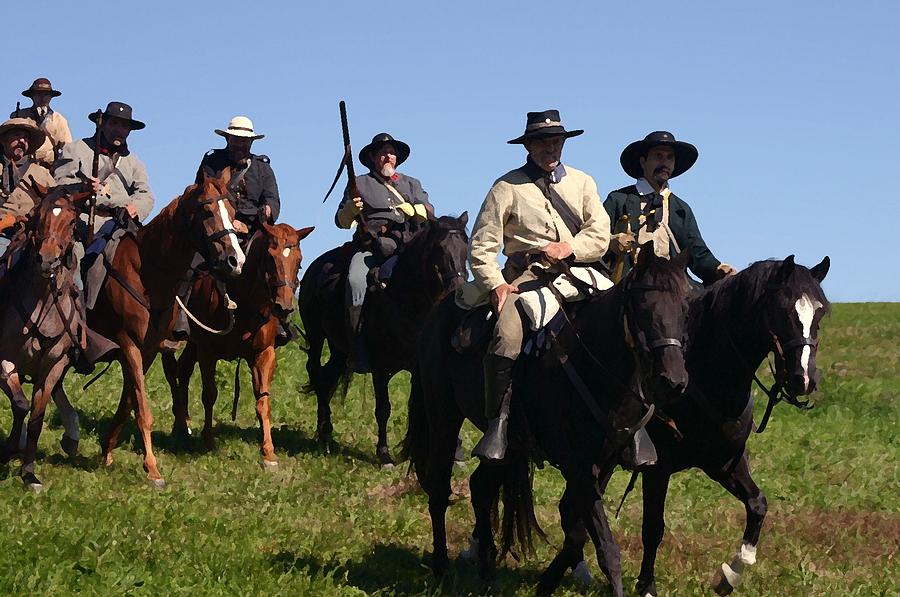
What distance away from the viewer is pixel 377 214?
53.6ft

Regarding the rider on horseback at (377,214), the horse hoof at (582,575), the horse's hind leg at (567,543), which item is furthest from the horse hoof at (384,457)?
the horse's hind leg at (567,543)

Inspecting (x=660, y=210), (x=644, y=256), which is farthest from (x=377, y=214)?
(x=644, y=256)

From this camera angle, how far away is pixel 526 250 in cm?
1005

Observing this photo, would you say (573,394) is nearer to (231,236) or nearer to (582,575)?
(582,575)

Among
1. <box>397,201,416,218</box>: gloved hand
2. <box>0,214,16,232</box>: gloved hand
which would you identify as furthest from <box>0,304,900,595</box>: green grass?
<box>397,201,416,218</box>: gloved hand

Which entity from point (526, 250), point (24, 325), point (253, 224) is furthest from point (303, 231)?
point (526, 250)

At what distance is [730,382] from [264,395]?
23.2 ft

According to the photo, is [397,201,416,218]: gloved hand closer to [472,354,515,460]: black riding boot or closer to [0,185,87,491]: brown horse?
[0,185,87,491]: brown horse

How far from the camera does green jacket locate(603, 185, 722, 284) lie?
12.2 m

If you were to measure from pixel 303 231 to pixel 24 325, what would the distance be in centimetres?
415

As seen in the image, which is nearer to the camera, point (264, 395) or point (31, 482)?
point (31, 482)

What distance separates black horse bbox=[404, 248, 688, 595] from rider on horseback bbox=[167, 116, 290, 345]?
5.65 metres

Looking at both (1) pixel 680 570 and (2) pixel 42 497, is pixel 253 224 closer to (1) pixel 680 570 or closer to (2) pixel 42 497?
(2) pixel 42 497

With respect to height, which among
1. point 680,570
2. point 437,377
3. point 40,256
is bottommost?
point 680,570
